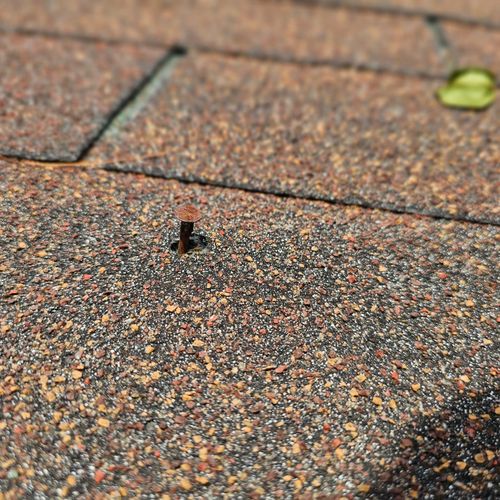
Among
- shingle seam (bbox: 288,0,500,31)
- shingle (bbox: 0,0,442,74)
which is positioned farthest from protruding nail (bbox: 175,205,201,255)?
shingle seam (bbox: 288,0,500,31)

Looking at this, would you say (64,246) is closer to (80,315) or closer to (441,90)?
(80,315)

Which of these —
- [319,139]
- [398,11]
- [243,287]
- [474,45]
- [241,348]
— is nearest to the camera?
[241,348]

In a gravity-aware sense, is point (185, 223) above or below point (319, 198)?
below

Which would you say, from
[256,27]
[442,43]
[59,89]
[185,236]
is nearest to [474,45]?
[442,43]

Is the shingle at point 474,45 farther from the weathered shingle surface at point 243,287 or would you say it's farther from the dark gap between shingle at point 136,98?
the dark gap between shingle at point 136,98

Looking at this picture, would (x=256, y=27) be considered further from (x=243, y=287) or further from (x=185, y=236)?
(x=243, y=287)

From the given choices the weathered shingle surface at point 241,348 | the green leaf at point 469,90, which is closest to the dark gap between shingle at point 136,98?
the weathered shingle surface at point 241,348
